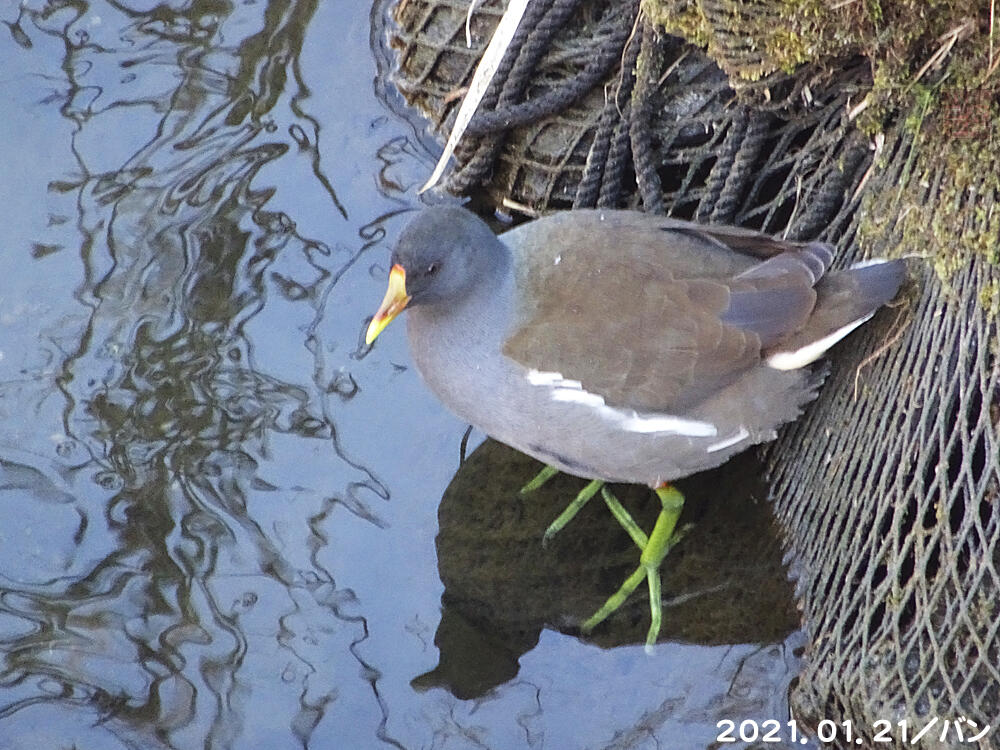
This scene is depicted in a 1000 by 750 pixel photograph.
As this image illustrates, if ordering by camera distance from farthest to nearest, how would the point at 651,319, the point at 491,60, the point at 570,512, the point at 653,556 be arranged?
the point at 570,512 < the point at 653,556 < the point at 651,319 < the point at 491,60

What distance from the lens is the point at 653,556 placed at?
128 inches

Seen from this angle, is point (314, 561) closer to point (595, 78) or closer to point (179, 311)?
point (179, 311)

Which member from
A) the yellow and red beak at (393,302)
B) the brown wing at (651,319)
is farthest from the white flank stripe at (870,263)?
the yellow and red beak at (393,302)

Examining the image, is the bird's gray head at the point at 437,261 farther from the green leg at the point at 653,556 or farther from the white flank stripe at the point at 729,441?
the green leg at the point at 653,556

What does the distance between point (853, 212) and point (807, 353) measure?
0.49 m

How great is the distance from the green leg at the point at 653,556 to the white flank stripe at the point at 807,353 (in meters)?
0.57

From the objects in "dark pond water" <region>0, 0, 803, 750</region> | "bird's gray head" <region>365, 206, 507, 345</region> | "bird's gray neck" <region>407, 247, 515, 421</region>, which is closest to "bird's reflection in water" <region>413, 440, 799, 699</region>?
"dark pond water" <region>0, 0, 803, 750</region>

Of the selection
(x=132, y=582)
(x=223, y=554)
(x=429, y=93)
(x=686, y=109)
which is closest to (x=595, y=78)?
(x=686, y=109)

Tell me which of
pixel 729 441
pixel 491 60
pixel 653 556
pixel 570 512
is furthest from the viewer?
pixel 570 512

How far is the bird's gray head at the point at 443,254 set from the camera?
2848 mm

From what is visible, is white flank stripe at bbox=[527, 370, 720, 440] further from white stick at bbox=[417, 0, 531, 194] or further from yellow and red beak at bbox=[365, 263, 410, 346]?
white stick at bbox=[417, 0, 531, 194]

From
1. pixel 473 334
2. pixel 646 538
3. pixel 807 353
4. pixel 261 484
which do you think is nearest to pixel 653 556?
pixel 646 538

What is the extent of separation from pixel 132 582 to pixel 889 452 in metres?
2.08

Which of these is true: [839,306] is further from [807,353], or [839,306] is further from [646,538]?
[646,538]
